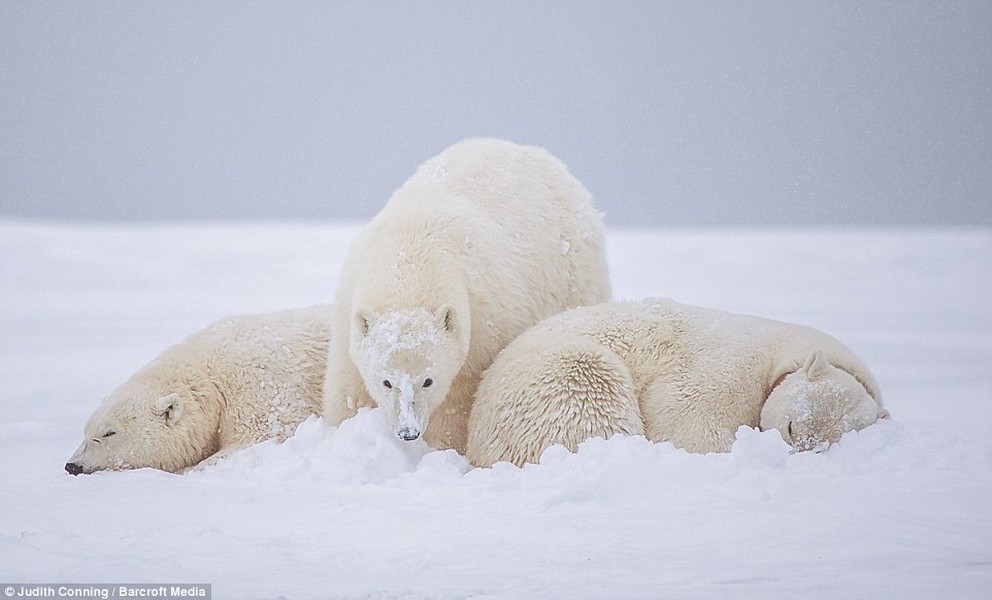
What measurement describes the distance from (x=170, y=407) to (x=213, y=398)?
0.32m

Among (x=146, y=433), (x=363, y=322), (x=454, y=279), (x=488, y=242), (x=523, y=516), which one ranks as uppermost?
(x=488, y=242)

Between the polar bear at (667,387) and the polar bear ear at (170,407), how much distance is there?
1.71 metres

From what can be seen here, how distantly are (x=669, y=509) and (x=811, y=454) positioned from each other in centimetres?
109

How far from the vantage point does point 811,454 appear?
5027 mm

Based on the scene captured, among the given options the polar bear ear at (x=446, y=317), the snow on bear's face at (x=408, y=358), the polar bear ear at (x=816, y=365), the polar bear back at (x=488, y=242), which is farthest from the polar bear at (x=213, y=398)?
the polar bear ear at (x=816, y=365)

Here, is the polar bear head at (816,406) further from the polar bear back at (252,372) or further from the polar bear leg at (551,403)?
the polar bear back at (252,372)

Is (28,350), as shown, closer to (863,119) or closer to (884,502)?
(884,502)

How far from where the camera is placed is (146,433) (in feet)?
19.1

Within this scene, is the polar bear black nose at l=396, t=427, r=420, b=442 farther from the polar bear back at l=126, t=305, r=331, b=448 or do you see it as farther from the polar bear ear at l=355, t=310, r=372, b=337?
the polar bear back at l=126, t=305, r=331, b=448

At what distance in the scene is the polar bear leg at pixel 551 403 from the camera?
5.28 metres

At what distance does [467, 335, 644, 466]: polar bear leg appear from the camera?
5.28 meters

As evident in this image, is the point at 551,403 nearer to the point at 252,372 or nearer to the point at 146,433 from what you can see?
the point at 252,372

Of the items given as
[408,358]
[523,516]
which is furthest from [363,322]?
[523,516]

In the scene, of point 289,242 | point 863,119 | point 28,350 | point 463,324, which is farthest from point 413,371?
point 863,119
